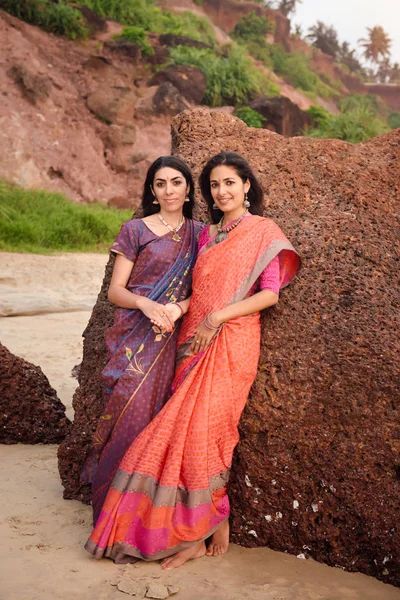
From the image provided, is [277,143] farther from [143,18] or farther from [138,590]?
[143,18]

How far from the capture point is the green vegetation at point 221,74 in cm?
1820

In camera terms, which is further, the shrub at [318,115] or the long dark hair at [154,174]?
the shrub at [318,115]

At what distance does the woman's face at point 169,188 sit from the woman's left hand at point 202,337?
2.06ft

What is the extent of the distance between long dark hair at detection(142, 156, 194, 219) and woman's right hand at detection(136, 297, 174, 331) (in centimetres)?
58

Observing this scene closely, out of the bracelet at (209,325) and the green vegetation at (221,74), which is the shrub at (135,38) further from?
the bracelet at (209,325)

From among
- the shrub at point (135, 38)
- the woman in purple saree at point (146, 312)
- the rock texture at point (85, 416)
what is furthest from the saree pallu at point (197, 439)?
the shrub at point (135, 38)

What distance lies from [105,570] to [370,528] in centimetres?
107

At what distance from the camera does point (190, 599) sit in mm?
2447

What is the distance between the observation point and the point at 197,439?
8.95 feet

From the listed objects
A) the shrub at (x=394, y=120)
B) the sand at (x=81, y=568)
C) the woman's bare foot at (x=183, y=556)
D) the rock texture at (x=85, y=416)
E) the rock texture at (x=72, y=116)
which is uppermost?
the shrub at (x=394, y=120)

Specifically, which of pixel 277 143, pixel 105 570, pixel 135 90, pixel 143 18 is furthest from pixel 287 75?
pixel 105 570

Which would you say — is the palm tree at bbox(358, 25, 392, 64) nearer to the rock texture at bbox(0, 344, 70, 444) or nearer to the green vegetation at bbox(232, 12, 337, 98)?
the green vegetation at bbox(232, 12, 337, 98)

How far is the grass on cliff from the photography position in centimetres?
1119

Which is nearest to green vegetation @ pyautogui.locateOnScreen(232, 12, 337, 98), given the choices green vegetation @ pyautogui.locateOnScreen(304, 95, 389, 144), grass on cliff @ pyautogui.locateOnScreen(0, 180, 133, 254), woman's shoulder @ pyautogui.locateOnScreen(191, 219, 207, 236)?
green vegetation @ pyautogui.locateOnScreen(304, 95, 389, 144)
